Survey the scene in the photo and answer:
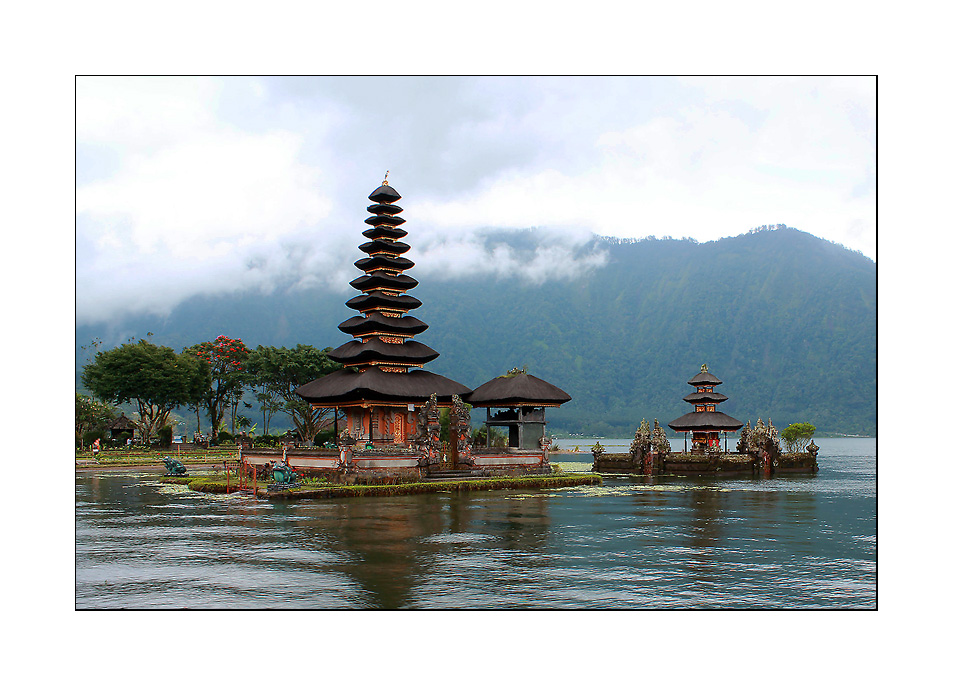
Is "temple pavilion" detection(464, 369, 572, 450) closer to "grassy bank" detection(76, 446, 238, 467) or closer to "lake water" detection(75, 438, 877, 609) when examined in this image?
"lake water" detection(75, 438, 877, 609)

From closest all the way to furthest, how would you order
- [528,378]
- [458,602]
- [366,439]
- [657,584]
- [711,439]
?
[458,602], [657,584], [366,439], [528,378], [711,439]

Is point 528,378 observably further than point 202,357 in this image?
→ No

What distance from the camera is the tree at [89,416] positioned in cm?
6831

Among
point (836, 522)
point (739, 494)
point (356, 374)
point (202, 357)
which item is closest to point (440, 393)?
point (356, 374)

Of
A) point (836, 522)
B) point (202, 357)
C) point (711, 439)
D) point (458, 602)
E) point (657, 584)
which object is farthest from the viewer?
point (202, 357)

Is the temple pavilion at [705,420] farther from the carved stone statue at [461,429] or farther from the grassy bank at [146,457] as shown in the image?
the grassy bank at [146,457]

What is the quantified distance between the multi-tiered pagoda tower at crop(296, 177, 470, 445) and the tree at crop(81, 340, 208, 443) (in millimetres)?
24338

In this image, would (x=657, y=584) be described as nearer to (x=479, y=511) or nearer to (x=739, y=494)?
(x=479, y=511)

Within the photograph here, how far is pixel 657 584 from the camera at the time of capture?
1480 cm

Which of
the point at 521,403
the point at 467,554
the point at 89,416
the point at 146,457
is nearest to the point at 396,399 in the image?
the point at 521,403

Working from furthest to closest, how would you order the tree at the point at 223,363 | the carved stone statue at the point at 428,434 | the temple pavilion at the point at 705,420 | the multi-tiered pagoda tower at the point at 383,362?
the tree at the point at 223,363 < the temple pavilion at the point at 705,420 < the multi-tiered pagoda tower at the point at 383,362 < the carved stone statue at the point at 428,434

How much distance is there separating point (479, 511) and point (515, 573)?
39.6ft

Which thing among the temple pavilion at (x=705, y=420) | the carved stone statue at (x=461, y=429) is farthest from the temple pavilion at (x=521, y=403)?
the temple pavilion at (x=705, y=420)

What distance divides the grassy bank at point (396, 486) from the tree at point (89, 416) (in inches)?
1363
